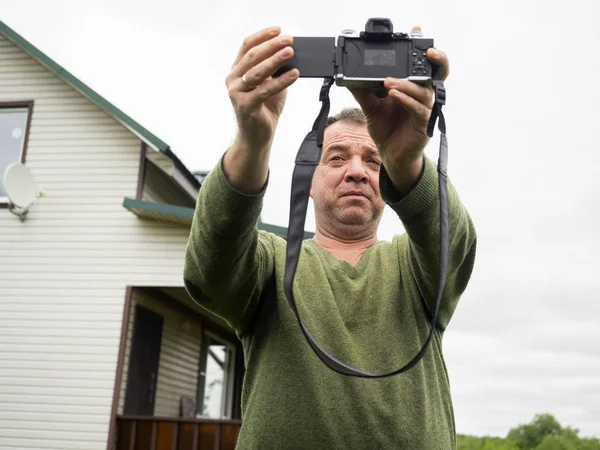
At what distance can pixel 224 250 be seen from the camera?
1.85 metres

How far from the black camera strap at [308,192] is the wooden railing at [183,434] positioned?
7656 mm

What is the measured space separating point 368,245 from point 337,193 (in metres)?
0.22

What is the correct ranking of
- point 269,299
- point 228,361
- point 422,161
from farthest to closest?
1. point 228,361
2. point 269,299
3. point 422,161

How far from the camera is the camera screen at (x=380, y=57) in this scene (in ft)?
5.82

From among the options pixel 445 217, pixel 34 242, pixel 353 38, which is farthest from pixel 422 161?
pixel 34 242

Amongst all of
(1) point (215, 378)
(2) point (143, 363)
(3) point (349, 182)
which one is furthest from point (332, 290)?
(1) point (215, 378)

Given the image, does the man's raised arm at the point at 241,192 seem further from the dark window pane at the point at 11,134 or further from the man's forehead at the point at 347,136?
the dark window pane at the point at 11,134

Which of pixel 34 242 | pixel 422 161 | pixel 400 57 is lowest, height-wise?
pixel 422 161

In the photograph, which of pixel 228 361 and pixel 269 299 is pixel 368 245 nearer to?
pixel 269 299

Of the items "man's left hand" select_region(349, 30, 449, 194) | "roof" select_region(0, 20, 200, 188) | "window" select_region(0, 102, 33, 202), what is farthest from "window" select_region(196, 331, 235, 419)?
"man's left hand" select_region(349, 30, 449, 194)

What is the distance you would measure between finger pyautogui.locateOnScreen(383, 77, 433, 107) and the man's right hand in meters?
0.24

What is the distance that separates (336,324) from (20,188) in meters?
8.98

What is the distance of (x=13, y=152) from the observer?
10875 mm

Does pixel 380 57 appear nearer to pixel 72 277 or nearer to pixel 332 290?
pixel 332 290
